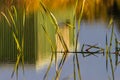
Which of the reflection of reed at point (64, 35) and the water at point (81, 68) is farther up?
the reflection of reed at point (64, 35)

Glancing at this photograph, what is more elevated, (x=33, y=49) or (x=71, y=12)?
(x=71, y=12)

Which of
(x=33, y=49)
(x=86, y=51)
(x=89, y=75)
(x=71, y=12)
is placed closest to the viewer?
(x=89, y=75)

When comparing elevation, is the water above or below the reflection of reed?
below

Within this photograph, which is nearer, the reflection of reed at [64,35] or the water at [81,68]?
the water at [81,68]

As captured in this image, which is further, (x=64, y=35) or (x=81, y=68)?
(x=64, y=35)

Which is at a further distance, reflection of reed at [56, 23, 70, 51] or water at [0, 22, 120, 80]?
reflection of reed at [56, 23, 70, 51]

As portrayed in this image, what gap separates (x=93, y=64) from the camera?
3674mm

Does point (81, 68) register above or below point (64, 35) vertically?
below

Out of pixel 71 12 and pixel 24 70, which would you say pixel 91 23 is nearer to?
pixel 71 12

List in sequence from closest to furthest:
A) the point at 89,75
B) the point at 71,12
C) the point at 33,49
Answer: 1. the point at 89,75
2. the point at 33,49
3. the point at 71,12

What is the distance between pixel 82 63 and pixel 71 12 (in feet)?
3.22

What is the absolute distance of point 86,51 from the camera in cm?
377

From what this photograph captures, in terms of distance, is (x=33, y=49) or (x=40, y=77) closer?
(x=40, y=77)

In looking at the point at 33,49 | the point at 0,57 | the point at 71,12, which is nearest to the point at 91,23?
the point at 71,12
